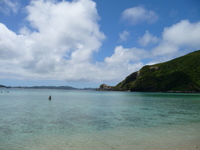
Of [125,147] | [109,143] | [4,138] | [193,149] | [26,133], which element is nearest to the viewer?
[193,149]

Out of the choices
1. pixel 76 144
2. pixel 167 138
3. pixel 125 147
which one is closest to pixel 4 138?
pixel 76 144

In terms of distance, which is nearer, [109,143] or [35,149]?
[35,149]

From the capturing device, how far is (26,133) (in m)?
20.1

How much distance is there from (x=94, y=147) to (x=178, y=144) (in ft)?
26.4

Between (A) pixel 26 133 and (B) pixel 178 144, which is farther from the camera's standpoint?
(A) pixel 26 133

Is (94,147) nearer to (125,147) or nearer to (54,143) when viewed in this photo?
(125,147)

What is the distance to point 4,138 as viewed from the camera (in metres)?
17.8

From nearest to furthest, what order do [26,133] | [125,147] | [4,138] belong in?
[125,147] < [4,138] < [26,133]

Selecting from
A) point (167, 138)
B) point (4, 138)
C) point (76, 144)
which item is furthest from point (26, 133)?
point (167, 138)

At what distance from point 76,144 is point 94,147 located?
198 cm

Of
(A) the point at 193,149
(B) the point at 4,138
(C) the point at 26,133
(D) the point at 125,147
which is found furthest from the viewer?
(C) the point at 26,133

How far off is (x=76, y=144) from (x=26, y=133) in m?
7.84

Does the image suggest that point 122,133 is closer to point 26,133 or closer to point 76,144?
point 76,144

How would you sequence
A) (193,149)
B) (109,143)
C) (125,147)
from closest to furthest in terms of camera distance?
1. (193,149)
2. (125,147)
3. (109,143)
